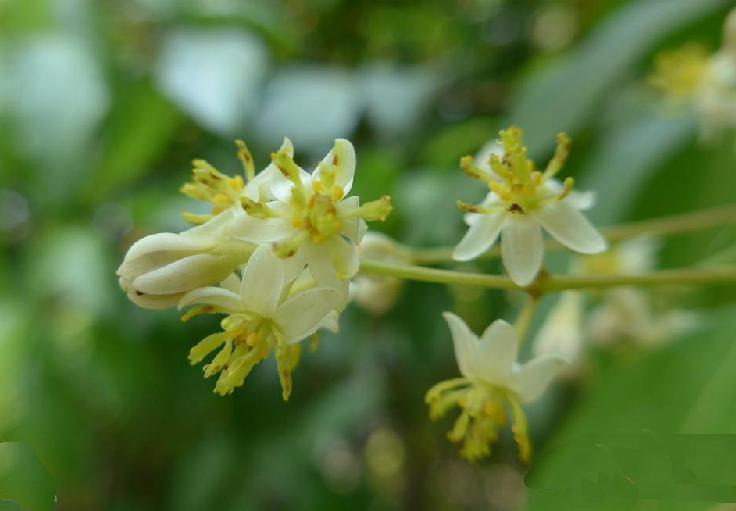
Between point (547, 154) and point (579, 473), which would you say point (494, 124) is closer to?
point (547, 154)

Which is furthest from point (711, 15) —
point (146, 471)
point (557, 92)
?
point (146, 471)

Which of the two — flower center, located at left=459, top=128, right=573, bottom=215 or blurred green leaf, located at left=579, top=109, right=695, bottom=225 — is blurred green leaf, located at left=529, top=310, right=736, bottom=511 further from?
flower center, located at left=459, top=128, right=573, bottom=215

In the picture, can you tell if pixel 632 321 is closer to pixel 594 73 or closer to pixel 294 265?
pixel 594 73

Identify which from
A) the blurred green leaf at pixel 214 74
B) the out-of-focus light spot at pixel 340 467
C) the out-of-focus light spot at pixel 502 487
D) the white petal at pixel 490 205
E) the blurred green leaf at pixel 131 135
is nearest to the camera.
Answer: the white petal at pixel 490 205

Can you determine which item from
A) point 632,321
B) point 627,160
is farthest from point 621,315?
point 627,160

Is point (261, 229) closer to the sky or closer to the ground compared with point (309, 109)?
closer to the sky

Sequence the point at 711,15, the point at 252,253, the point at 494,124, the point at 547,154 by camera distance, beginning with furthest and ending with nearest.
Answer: the point at 494,124 < the point at 711,15 < the point at 547,154 < the point at 252,253

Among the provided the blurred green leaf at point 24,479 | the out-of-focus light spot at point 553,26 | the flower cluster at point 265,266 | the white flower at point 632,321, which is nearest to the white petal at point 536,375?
the flower cluster at point 265,266

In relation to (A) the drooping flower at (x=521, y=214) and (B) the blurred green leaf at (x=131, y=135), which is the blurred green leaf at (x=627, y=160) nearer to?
(A) the drooping flower at (x=521, y=214)
